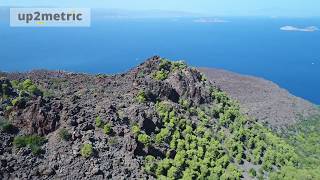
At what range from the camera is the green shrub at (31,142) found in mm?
36000

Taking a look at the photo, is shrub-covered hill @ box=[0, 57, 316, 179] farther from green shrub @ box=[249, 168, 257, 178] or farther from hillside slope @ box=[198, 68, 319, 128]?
hillside slope @ box=[198, 68, 319, 128]

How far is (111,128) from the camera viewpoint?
39.9 metres

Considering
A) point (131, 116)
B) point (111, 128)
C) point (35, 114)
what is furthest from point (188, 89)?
point (35, 114)

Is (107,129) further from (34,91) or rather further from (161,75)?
(161,75)

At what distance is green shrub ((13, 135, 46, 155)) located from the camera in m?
36.0

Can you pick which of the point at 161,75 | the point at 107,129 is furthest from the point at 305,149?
the point at 107,129

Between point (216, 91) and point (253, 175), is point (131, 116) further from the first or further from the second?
point (216, 91)

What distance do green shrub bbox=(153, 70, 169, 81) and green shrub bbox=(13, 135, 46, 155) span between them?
21.6 metres

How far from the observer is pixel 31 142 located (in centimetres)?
3650

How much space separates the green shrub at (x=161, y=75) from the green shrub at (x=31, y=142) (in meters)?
21.6

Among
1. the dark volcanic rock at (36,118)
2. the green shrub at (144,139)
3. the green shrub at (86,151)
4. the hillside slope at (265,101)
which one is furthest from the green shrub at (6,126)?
the hillside slope at (265,101)

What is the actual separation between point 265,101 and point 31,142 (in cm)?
6354

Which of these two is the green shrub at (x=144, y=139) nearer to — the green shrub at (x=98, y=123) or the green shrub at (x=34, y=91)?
the green shrub at (x=98, y=123)

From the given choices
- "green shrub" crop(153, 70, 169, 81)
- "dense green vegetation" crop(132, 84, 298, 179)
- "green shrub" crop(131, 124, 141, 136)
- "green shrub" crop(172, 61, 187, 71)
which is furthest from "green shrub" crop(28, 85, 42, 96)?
"green shrub" crop(172, 61, 187, 71)
